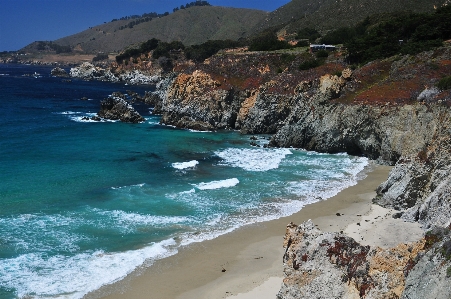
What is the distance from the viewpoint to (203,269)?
61.6 feet

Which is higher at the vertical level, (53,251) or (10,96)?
(10,96)

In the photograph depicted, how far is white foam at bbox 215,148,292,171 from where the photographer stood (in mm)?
36344

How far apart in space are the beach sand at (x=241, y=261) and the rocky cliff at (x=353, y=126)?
6.20 feet

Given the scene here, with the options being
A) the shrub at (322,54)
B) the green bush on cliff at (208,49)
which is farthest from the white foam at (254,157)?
the green bush on cliff at (208,49)

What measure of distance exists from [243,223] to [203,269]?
5.61m

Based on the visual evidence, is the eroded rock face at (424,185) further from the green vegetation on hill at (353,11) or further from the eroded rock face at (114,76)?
the eroded rock face at (114,76)

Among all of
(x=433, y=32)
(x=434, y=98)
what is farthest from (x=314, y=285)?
(x=433, y=32)

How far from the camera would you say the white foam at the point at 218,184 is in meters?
30.6

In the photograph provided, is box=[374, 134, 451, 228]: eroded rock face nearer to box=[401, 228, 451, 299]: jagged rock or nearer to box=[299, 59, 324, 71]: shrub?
box=[401, 228, 451, 299]: jagged rock

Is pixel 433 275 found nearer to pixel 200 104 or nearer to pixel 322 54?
pixel 200 104

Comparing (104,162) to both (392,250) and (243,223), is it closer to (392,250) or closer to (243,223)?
(243,223)

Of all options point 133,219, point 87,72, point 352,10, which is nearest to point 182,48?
point 87,72

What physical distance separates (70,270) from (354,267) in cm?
1299

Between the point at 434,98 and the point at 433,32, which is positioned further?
the point at 433,32
